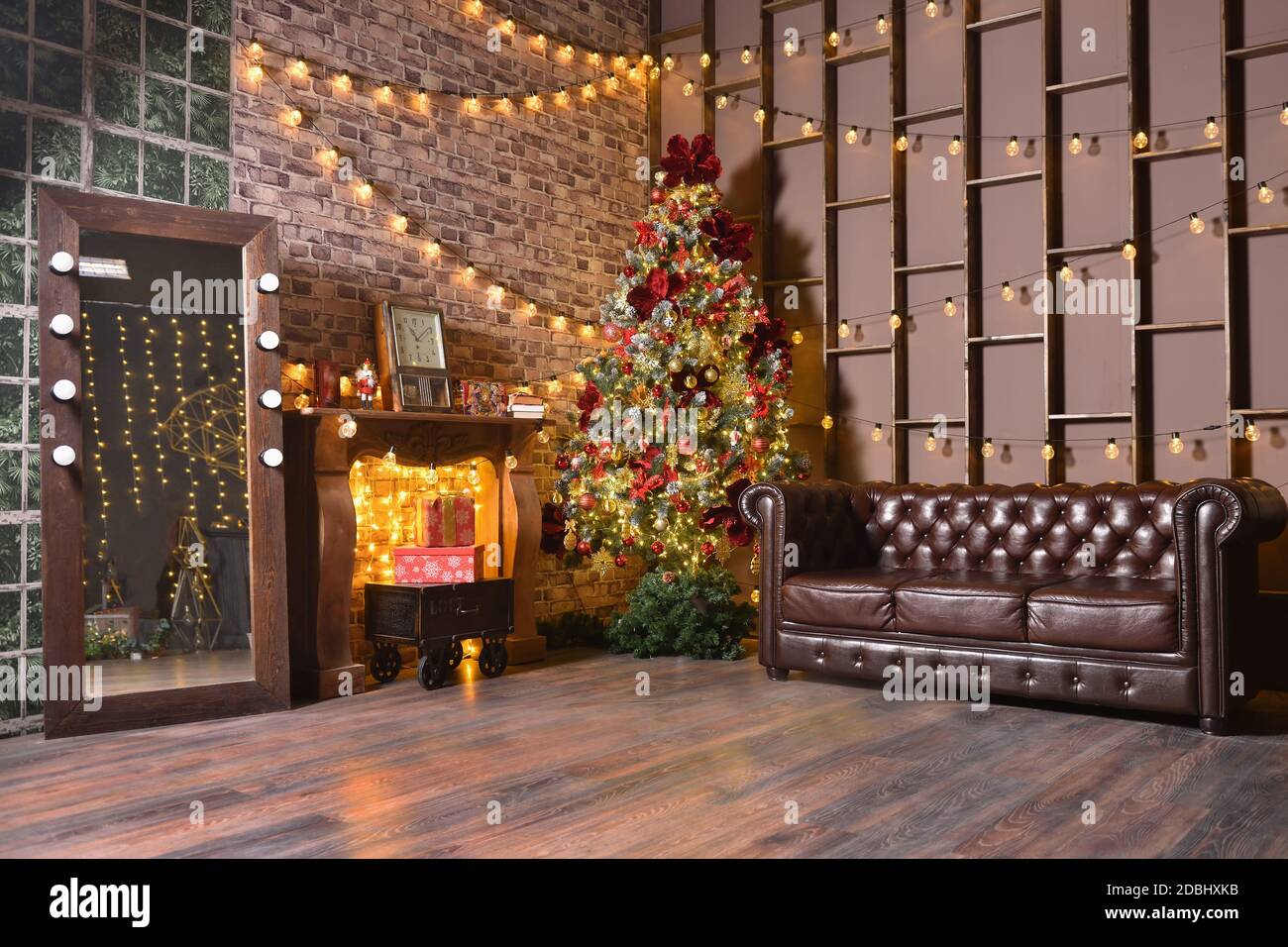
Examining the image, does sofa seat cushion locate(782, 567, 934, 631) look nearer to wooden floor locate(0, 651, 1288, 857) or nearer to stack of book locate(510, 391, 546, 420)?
wooden floor locate(0, 651, 1288, 857)

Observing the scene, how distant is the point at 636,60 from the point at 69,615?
4954 mm

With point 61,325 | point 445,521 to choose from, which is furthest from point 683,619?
point 61,325

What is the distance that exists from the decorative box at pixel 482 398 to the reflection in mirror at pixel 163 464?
4.28 ft

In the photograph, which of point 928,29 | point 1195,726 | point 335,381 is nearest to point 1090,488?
point 1195,726

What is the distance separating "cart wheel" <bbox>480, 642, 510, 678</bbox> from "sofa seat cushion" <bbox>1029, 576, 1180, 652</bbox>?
2.50m

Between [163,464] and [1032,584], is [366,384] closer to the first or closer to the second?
[163,464]

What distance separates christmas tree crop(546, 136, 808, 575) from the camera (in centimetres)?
593

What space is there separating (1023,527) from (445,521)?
2797 mm

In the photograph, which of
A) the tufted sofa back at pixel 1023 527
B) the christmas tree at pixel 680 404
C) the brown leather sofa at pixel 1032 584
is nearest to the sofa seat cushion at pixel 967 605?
the brown leather sofa at pixel 1032 584

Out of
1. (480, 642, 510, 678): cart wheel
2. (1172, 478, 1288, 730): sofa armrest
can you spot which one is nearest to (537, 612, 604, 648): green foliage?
(480, 642, 510, 678): cart wheel

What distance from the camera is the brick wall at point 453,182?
5.15 meters

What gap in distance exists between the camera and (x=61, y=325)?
13.6 feet

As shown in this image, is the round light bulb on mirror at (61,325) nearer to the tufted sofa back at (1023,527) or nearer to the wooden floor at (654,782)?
the wooden floor at (654,782)
